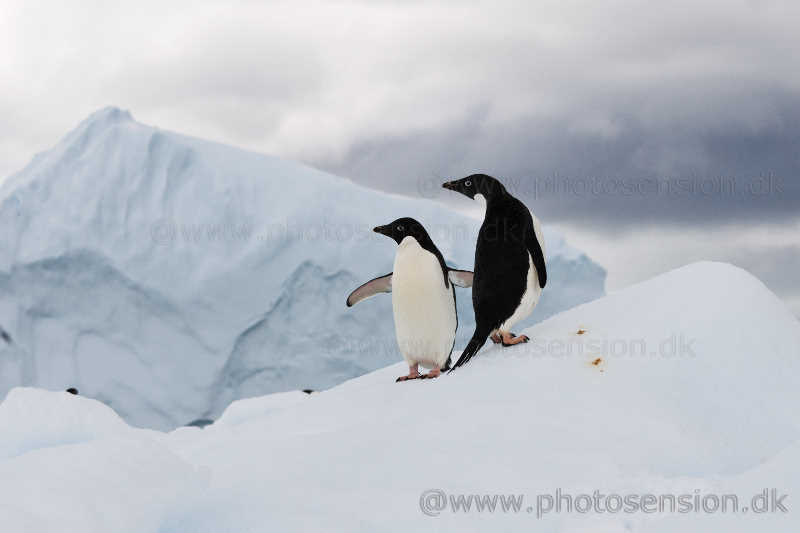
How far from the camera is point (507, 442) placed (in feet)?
8.06

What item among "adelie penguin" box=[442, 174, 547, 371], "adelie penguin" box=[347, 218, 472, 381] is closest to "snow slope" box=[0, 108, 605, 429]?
"adelie penguin" box=[347, 218, 472, 381]

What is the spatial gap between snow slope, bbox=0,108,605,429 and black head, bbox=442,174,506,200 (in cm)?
584

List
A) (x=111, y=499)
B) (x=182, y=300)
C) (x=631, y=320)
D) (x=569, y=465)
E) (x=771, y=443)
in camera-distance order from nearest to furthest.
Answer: (x=111, y=499) < (x=569, y=465) < (x=771, y=443) < (x=631, y=320) < (x=182, y=300)

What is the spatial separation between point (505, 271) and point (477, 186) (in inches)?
20.5

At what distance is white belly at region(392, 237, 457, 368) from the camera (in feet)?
12.6

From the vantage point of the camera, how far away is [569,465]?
2324 mm

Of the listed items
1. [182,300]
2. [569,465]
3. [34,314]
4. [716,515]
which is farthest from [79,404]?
[34,314]

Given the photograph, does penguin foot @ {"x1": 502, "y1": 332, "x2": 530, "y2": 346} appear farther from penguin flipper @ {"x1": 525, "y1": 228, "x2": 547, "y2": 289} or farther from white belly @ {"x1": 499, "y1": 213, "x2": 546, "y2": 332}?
penguin flipper @ {"x1": 525, "y1": 228, "x2": 547, "y2": 289}

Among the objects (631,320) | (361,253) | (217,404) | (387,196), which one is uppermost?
(387,196)

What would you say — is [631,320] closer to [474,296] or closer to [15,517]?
[474,296]

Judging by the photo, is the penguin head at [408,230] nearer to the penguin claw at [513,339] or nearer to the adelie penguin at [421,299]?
the adelie penguin at [421,299]

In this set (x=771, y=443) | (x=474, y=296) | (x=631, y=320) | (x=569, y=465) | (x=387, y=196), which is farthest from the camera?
(x=387, y=196)

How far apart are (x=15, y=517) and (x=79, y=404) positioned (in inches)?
42.8

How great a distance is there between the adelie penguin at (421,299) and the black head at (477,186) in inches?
10.7
